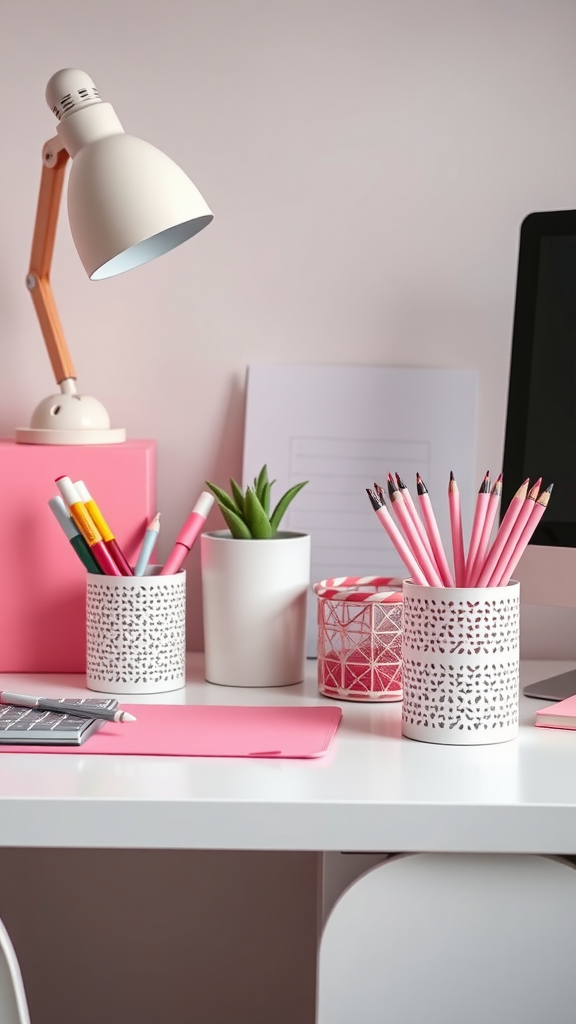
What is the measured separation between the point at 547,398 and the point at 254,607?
327 mm

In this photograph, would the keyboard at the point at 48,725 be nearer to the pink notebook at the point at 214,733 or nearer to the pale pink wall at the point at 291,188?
the pink notebook at the point at 214,733

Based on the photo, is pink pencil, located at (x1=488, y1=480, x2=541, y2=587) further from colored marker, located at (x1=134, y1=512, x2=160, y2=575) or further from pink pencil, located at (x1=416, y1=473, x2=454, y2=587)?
colored marker, located at (x1=134, y1=512, x2=160, y2=575)

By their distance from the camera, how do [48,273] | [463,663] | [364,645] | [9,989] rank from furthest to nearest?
1. [48,273]
2. [364,645]
3. [463,663]
4. [9,989]

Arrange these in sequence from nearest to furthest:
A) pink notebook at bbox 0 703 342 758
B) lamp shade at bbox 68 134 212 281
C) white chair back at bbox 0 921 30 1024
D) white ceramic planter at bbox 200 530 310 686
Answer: white chair back at bbox 0 921 30 1024, pink notebook at bbox 0 703 342 758, lamp shade at bbox 68 134 212 281, white ceramic planter at bbox 200 530 310 686

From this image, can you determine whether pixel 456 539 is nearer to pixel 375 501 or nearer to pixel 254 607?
pixel 375 501

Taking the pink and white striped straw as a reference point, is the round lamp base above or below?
above

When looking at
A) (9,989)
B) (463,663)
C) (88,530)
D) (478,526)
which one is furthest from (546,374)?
(9,989)

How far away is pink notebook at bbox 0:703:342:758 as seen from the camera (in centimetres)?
73

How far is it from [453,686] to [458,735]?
1.4 inches

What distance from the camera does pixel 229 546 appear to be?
93cm

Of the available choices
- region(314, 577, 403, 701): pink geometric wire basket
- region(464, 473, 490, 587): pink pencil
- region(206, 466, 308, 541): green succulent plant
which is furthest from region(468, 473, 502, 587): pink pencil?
region(206, 466, 308, 541): green succulent plant

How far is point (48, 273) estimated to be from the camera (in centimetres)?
104

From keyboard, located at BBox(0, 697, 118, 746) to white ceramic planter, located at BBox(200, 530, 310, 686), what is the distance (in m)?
0.15

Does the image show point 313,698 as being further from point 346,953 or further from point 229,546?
point 346,953
